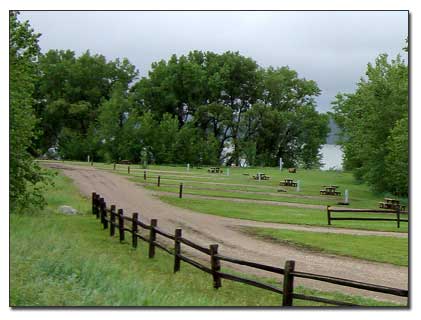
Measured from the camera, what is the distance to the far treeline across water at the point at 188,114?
9859 mm

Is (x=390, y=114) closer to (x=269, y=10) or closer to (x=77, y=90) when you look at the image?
(x=269, y=10)

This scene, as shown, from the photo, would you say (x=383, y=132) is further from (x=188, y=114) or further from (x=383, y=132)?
(x=188, y=114)

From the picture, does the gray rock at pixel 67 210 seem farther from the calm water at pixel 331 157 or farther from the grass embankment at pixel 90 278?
the calm water at pixel 331 157

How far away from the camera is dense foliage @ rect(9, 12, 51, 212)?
9.23 meters

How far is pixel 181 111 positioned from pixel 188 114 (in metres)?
0.23

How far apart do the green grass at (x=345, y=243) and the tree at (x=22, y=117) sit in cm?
609

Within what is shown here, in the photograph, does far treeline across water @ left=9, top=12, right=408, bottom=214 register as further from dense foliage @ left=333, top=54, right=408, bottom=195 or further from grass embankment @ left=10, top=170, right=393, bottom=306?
grass embankment @ left=10, top=170, right=393, bottom=306

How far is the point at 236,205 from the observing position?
1443cm

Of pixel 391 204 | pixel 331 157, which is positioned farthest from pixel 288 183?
pixel 391 204

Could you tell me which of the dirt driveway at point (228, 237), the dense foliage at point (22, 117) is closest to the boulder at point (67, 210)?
the dirt driveway at point (228, 237)

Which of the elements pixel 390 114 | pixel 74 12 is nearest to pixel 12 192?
pixel 74 12

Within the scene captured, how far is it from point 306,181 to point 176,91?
430 cm

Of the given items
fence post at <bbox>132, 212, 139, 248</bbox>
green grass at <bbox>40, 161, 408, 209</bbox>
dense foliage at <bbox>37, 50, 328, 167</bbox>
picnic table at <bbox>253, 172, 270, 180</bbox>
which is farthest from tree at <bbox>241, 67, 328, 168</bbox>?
fence post at <bbox>132, 212, 139, 248</bbox>

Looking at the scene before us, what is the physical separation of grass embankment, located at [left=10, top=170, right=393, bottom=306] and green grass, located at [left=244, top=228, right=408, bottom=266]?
10.2 feet
